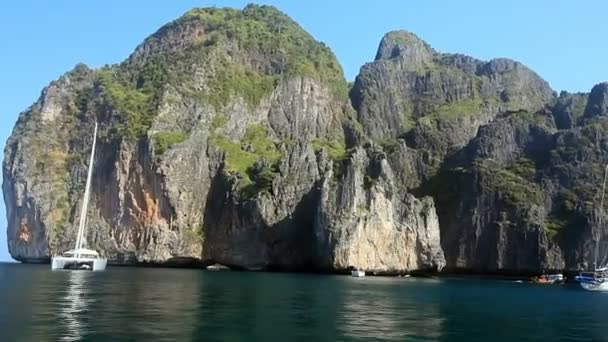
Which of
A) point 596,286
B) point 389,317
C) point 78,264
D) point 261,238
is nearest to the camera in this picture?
point 389,317

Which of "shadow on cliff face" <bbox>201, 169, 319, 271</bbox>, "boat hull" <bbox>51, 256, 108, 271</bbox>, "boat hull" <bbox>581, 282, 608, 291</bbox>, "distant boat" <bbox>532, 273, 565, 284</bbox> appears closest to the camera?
"boat hull" <bbox>581, 282, 608, 291</bbox>

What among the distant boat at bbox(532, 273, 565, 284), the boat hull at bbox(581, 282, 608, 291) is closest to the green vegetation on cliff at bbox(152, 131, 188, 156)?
the distant boat at bbox(532, 273, 565, 284)

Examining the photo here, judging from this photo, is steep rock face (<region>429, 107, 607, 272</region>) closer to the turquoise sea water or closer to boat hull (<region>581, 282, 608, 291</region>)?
boat hull (<region>581, 282, 608, 291</region>)

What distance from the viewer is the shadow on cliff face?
7146 inches

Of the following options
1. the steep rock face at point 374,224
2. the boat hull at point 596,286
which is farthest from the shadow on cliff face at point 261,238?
the boat hull at point 596,286

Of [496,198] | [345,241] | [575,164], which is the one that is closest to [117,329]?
[345,241]

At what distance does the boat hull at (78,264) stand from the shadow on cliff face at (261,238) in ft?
148

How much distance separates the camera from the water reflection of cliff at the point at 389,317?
47.3 m

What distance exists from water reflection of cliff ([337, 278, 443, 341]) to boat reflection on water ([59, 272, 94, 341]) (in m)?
16.7

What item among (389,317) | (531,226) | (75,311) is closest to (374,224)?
(531,226)

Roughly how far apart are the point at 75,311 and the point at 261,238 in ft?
423

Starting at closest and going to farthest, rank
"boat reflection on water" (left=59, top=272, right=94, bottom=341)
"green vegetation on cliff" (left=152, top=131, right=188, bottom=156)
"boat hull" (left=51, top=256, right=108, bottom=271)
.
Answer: "boat reflection on water" (left=59, top=272, right=94, bottom=341), "boat hull" (left=51, top=256, right=108, bottom=271), "green vegetation on cliff" (left=152, top=131, right=188, bottom=156)

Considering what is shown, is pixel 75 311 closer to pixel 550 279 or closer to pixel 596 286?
pixel 596 286

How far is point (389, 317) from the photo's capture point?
192ft
